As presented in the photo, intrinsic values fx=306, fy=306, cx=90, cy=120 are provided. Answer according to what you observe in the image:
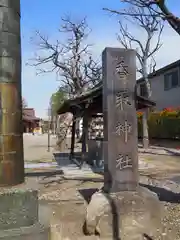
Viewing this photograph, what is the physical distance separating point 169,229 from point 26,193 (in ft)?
10.2

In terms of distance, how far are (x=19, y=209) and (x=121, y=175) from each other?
102 inches

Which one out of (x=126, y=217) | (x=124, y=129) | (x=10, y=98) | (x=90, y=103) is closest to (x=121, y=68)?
(x=124, y=129)

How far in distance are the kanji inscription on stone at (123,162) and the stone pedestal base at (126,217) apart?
20.1 inches

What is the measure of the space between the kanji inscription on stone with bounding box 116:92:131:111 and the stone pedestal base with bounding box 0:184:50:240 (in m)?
2.87

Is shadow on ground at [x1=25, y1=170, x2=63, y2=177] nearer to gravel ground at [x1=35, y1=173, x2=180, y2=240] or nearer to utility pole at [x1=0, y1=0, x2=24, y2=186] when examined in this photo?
gravel ground at [x1=35, y1=173, x2=180, y2=240]

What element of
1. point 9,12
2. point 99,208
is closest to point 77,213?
point 99,208

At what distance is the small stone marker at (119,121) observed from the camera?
5.93m

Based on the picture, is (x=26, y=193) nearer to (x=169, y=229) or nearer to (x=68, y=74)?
(x=169, y=229)

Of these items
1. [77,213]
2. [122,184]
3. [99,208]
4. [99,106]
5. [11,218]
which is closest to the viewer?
[11,218]

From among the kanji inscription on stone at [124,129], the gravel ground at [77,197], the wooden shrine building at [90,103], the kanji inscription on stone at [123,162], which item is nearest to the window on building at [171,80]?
the wooden shrine building at [90,103]

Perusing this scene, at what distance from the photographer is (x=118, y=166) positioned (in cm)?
594

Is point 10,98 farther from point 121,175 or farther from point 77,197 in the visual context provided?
Result: point 77,197

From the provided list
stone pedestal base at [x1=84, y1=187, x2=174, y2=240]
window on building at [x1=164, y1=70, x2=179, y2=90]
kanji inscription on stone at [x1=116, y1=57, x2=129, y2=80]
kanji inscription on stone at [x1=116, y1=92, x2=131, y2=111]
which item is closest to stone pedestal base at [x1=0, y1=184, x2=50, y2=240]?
stone pedestal base at [x1=84, y1=187, x2=174, y2=240]

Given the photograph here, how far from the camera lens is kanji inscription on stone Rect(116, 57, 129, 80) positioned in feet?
20.0
